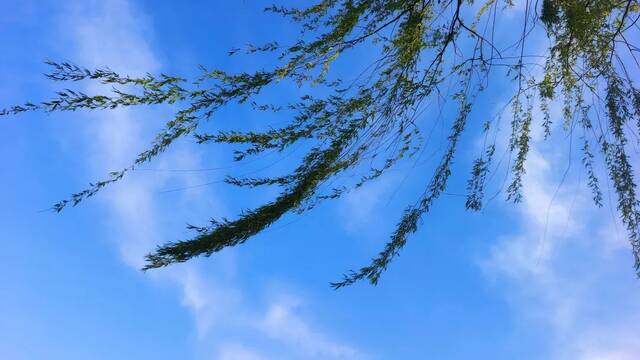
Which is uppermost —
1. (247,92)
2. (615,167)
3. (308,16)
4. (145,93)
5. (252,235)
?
(308,16)

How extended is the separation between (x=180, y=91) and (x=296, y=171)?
2.26 ft

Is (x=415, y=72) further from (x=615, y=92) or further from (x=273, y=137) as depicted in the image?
(x=615, y=92)

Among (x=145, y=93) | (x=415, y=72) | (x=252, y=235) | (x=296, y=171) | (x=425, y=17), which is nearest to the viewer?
(x=145, y=93)

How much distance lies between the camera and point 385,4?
3.06m

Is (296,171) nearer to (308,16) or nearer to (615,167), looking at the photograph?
(308,16)

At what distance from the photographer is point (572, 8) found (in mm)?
3049

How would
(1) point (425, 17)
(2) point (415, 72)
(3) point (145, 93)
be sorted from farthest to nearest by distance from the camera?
(1) point (425, 17)
(2) point (415, 72)
(3) point (145, 93)

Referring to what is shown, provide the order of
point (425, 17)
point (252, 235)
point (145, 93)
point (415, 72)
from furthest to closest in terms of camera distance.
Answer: point (425, 17) → point (415, 72) → point (252, 235) → point (145, 93)

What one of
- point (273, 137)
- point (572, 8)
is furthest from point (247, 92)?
point (572, 8)

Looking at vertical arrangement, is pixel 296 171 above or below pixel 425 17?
below

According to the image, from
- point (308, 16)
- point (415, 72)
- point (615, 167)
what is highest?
point (308, 16)

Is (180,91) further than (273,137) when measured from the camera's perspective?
No

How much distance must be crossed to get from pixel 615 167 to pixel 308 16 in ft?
6.75

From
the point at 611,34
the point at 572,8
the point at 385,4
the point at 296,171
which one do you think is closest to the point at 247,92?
the point at 296,171
